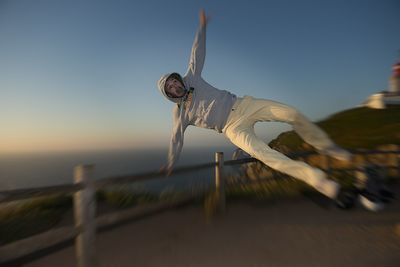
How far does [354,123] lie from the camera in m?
18.0

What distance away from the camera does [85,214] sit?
276cm

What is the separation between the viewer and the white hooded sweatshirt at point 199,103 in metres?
3.75

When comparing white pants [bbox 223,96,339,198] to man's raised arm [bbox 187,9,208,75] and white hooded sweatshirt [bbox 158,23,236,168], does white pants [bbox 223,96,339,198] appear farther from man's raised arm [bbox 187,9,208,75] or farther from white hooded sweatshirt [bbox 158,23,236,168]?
man's raised arm [bbox 187,9,208,75]

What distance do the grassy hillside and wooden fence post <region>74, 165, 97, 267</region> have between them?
33.5 feet

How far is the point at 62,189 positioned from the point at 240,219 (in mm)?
2767

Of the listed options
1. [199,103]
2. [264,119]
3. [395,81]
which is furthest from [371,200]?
[395,81]

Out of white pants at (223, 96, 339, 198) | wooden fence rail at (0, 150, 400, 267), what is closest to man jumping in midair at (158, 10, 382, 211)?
white pants at (223, 96, 339, 198)

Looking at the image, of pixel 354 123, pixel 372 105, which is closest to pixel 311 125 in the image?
pixel 354 123

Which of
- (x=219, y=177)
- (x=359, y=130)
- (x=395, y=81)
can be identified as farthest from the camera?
(x=395, y=81)

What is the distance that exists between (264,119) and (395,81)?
2562cm

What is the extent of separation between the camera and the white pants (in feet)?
11.0

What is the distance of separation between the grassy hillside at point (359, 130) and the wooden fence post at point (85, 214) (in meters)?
10.2

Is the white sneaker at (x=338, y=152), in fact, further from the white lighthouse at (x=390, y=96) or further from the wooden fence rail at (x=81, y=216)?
the white lighthouse at (x=390, y=96)

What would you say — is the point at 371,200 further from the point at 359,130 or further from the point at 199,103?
the point at 359,130
